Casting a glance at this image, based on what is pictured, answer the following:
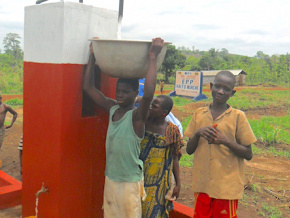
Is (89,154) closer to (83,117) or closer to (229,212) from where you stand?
(83,117)

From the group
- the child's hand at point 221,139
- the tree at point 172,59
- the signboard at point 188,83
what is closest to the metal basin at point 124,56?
the child's hand at point 221,139

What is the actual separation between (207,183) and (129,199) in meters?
0.56

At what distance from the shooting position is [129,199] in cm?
218

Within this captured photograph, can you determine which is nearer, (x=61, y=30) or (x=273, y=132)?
(x=61, y=30)

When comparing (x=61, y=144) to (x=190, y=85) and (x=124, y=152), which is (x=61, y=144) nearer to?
(x=124, y=152)

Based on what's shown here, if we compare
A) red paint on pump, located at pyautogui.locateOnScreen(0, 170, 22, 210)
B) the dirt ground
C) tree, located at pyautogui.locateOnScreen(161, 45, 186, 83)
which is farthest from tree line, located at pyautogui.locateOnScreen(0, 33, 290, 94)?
red paint on pump, located at pyautogui.locateOnScreen(0, 170, 22, 210)

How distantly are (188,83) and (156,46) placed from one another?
47.4 feet

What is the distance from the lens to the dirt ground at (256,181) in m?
3.60

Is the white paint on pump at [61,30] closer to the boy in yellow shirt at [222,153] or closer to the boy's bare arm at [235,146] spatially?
the boy in yellow shirt at [222,153]

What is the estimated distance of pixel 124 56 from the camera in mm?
2000

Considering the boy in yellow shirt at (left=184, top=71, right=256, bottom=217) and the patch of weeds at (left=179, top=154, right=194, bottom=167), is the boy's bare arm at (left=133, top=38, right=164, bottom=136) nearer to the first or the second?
the boy in yellow shirt at (left=184, top=71, right=256, bottom=217)

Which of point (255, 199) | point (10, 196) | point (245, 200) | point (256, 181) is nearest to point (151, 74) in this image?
point (10, 196)

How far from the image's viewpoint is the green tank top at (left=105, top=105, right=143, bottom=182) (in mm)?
2113

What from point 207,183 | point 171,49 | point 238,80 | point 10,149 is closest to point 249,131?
point 207,183
